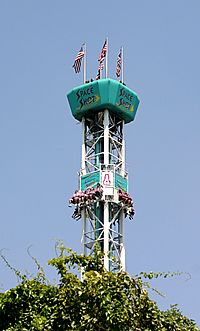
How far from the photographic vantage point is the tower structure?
3612 cm

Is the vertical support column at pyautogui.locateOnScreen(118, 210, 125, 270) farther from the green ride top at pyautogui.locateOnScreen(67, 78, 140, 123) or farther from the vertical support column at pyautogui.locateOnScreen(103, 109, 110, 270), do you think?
the green ride top at pyautogui.locateOnScreen(67, 78, 140, 123)

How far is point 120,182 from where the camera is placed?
37.3 metres

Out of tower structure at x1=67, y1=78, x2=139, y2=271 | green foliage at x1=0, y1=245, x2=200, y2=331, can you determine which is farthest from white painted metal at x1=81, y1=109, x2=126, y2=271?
green foliage at x1=0, y1=245, x2=200, y2=331

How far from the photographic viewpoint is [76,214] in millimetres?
37156

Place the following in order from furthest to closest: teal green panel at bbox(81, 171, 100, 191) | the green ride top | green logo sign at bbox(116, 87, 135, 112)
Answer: green logo sign at bbox(116, 87, 135, 112) → the green ride top → teal green panel at bbox(81, 171, 100, 191)

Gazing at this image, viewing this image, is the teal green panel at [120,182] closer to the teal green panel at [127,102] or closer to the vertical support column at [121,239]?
the vertical support column at [121,239]

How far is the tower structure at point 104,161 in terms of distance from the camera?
36125 millimetres

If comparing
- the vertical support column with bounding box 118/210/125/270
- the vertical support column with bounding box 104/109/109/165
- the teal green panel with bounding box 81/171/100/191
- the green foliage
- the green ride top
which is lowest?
the green foliage

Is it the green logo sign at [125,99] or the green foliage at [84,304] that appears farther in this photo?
the green logo sign at [125,99]

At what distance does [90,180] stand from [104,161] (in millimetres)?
1182

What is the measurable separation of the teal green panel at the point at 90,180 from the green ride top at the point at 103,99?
332 cm

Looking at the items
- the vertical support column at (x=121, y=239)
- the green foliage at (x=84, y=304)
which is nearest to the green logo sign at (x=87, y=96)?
the vertical support column at (x=121, y=239)

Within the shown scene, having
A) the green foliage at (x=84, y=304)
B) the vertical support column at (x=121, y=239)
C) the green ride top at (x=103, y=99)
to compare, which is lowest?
the green foliage at (x=84, y=304)

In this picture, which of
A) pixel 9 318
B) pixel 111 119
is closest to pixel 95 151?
pixel 111 119
